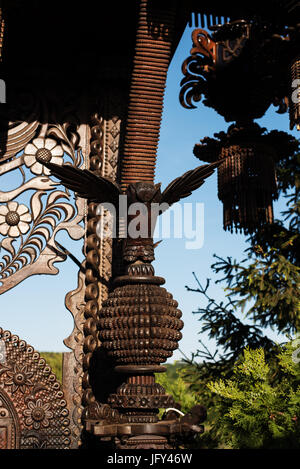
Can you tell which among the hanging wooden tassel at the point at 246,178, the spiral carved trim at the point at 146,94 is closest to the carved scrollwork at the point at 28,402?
the spiral carved trim at the point at 146,94

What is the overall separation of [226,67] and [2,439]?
3588 millimetres

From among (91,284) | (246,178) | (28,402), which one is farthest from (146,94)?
(28,402)

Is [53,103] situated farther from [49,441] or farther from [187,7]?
[49,441]

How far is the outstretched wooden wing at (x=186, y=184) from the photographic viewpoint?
366 cm

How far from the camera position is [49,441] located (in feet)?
14.0

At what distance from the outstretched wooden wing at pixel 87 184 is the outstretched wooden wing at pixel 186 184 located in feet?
1.12

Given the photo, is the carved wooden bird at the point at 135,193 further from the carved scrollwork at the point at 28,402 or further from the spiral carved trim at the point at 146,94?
the carved scrollwork at the point at 28,402

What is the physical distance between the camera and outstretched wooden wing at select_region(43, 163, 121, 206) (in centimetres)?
354

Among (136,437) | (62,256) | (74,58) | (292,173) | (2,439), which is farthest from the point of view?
(292,173)

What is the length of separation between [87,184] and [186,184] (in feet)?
2.21

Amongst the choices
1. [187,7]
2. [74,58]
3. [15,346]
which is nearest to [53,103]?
[74,58]

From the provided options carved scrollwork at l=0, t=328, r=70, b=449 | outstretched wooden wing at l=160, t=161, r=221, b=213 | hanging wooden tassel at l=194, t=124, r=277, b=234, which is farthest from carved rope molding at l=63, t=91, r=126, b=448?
outstretched wooden wing at l=160, t=161, r=221, b=213

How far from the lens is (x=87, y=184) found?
11.9ft

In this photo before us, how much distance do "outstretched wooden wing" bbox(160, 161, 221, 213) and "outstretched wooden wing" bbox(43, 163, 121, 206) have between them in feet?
1.12
